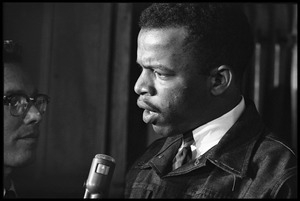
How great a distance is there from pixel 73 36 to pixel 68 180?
373 millimetres

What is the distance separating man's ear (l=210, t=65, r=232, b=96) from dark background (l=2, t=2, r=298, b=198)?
0.80 ft

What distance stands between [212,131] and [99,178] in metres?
0.23

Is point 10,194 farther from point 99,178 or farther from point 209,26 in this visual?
point 209,26

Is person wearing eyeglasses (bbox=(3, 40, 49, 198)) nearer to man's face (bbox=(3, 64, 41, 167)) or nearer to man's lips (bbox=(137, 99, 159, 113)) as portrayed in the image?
man's face (bbox=(3, 64, 41, 167))

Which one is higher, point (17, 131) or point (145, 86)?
point (145, 86)

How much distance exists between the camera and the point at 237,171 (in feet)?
2.36

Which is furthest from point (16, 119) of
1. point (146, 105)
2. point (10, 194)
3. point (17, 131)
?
point (146, 105)

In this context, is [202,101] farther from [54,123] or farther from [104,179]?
[54,123]

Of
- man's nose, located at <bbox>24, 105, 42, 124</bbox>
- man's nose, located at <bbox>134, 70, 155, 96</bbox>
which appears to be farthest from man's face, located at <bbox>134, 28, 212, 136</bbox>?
man's nose, located at <bbox>24, 105, 42, 124</bbox>

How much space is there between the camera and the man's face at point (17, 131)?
834 millimetres

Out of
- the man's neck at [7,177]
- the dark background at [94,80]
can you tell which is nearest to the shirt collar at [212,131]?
the dark background at [94,80]

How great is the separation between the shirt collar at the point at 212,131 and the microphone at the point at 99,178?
187mm

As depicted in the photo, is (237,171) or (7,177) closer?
(237,171)

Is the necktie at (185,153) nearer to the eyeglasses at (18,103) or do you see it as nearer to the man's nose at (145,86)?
the man's nose at (145,86)
